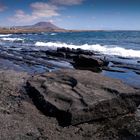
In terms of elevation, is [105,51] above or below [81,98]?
below

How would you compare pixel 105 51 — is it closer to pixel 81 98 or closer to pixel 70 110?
pixel 81 98

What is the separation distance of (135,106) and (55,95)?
2.61 meters

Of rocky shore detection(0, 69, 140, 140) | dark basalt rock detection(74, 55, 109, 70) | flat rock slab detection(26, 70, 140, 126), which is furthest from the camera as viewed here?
dark basalt rock detection(74, 55, 109, 70)

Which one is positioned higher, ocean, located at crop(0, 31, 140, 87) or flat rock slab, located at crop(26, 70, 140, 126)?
flat rock slab, located at crop(26, 70, 140, 126)

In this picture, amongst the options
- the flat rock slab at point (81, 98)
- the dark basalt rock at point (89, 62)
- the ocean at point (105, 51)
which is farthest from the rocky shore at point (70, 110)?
the dark basalt rock at point (89, 62)

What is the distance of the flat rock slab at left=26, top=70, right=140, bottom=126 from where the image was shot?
27.7ft

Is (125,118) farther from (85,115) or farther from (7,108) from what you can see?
(7,108)

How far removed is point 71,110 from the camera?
27.1 feet

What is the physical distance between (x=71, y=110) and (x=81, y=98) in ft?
2.64

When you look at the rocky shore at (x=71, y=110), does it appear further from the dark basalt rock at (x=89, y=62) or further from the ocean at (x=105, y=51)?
the dark basalt rock at (x=89, y=62)

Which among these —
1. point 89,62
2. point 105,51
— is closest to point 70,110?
point 89,62

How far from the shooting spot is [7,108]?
9.10m

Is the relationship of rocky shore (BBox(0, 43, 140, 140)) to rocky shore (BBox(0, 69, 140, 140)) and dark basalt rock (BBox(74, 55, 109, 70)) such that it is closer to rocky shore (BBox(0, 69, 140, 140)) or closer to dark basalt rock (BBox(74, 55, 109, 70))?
rocky shore (BBox(0, 69, 140, 140))

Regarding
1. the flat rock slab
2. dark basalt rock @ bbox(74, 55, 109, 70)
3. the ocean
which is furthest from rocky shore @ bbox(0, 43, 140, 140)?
dark basalt rock @ bbox(74, 55, 109, 70)
